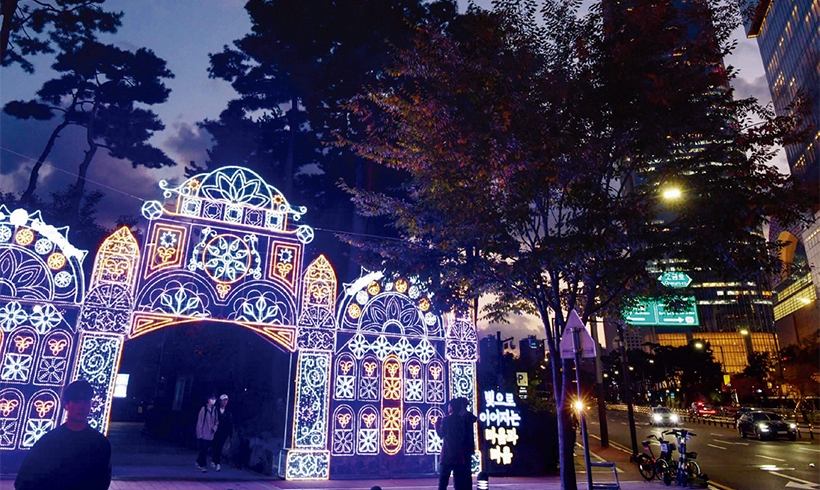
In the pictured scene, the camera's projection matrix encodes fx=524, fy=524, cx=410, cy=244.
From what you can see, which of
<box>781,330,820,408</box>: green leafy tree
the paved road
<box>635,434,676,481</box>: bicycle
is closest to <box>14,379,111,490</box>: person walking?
<box>635,434,676,481</box>: bicycle

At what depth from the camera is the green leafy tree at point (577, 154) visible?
8789 millimetres

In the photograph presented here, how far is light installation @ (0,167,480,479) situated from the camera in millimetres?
9797

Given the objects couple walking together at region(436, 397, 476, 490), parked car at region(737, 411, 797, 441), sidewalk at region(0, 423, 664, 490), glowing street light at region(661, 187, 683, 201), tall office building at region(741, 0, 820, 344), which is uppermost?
tall office building at region(741, 0, 820, 344)

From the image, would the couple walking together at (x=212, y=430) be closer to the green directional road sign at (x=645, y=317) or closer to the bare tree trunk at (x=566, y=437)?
the bare tree trunk at (x=566, y=437)

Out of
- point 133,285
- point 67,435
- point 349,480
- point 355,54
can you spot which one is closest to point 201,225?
point 133,285

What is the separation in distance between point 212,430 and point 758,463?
1594 cm

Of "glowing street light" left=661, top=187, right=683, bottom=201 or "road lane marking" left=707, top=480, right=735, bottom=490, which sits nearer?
"glowing street light" left=661, top=187, right=683, bottom=201

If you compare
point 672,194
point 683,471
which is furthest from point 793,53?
point 672,194

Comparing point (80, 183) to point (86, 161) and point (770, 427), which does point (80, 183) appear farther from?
point (770, 427)

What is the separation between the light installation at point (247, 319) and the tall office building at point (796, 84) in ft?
180

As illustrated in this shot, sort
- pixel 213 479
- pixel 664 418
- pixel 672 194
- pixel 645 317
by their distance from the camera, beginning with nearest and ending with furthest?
pixel 672 194 < pixel 213 479 < pixel 645 317 < pixel 664 418

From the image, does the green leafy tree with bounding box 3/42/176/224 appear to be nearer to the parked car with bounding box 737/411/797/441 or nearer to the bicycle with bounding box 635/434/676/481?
the bicycle with bounding box 635/434/676/481

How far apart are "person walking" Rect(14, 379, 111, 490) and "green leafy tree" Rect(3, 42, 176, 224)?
67.9ft

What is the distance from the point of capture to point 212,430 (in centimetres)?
1207
